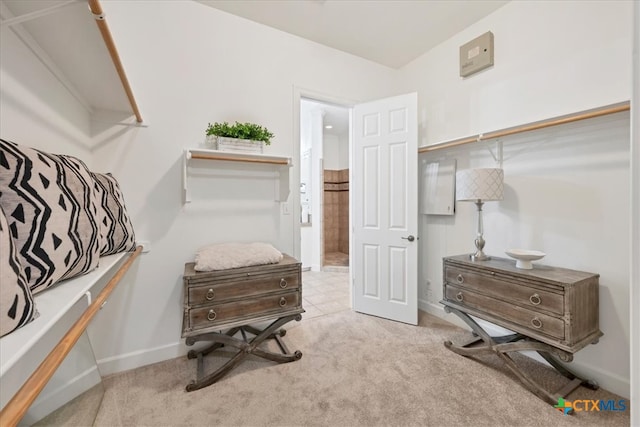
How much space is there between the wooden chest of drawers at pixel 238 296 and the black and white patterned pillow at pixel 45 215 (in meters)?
0.83

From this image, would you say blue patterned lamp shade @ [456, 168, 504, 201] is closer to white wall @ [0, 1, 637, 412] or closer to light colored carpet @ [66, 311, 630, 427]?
white wall @ [0, 1, 637, 412]

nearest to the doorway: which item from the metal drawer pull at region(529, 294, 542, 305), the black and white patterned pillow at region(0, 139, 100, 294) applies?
the metal drawer pull at region(529, 294, 542, 305)

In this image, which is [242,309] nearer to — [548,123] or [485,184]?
[485,184]

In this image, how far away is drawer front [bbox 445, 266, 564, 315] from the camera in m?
1.64

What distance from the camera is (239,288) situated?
6.17 feet

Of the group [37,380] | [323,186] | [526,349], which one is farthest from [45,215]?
[323,186]

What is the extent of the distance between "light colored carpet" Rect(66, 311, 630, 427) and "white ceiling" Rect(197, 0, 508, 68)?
8.94 ft

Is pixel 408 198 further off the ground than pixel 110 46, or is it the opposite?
pixel 110 46

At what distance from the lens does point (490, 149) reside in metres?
2.34

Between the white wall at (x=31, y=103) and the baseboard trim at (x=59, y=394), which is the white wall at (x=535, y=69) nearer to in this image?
the white wall at (x=31, y=103)

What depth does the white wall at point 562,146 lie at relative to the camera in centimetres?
170

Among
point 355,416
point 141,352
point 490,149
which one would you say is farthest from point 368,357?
point 490,149

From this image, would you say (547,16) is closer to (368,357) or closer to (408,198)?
(408,198)

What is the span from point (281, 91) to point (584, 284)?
2579 millimetres
